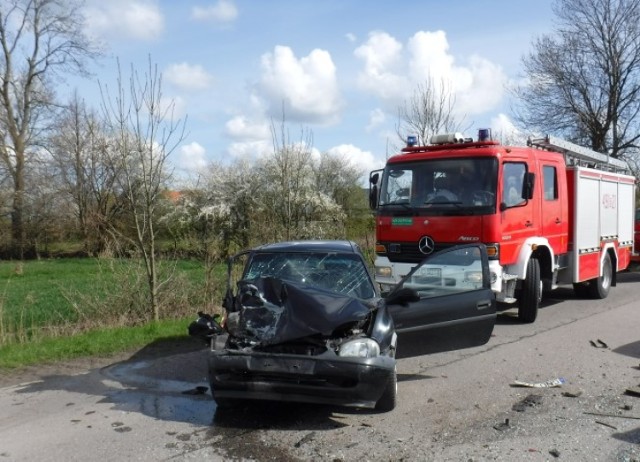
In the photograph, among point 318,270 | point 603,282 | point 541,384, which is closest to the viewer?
point 541,384

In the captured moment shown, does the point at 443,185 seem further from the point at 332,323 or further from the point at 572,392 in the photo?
the point at 332,323

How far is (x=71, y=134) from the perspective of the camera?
40.2 metres

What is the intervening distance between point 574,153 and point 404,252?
4.43m

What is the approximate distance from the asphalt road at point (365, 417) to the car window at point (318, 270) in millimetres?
1189

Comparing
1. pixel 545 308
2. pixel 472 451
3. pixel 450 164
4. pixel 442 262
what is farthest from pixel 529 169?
pixel 472 451

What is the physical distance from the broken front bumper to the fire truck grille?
458cm

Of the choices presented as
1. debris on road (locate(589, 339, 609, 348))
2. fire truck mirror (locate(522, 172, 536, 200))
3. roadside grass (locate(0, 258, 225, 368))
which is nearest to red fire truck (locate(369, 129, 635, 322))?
fire truck mirror (locate(522, 172, 536, 200))

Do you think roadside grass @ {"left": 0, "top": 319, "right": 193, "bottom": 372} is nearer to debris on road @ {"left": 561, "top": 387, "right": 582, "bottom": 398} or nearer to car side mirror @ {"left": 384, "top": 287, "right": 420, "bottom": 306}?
car side mirror @ {"left": 384, "top": 287, "right": 420, "bottom": 306}

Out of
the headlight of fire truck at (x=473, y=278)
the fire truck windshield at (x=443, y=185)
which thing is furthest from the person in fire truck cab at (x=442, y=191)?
the headlight of fire truck at (x=473, y=278)

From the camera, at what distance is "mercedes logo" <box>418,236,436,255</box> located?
30.7 ft

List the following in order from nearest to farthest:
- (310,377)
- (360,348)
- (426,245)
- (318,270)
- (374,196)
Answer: (310,377) < (360,348) < (318,270) < (426,245) < (374,196)

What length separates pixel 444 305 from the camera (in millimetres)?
6148

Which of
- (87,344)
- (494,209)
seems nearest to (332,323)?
(494,209)

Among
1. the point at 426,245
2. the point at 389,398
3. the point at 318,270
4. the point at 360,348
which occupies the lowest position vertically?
the point at 389,398
